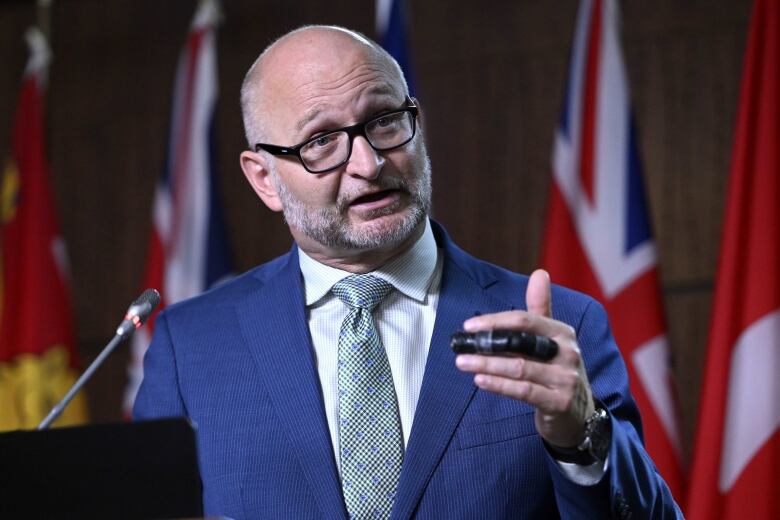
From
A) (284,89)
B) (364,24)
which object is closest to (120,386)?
(364,24)

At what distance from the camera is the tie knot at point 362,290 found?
1987mm

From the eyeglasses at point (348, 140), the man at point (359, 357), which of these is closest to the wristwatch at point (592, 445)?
the man at point (359, 357)

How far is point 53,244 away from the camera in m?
4.19

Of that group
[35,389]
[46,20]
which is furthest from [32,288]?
[46,20]

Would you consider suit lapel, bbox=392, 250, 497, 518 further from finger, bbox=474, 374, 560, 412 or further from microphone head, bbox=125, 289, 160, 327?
microphone head, bbox=125, 289, 160, 327

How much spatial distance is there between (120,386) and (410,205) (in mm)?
2787

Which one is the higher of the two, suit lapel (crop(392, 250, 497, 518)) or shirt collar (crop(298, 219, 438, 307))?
shirt collar (crop(298, 219, 438, 307))

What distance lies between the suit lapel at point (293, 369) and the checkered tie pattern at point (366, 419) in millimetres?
35

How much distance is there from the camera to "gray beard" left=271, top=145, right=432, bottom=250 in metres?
1.96

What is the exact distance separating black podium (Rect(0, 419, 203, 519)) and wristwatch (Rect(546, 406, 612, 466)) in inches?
22.1

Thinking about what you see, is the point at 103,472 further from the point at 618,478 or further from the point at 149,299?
the point at 618,478

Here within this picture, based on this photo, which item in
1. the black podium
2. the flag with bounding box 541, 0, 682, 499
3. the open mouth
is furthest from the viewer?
the flag with bounding box 541, 0, 682, 499

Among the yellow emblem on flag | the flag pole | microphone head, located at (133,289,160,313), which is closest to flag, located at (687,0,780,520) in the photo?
microphone head, located at (133,289,160,313)

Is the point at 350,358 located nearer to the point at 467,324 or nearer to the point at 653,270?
the point at 467,324
